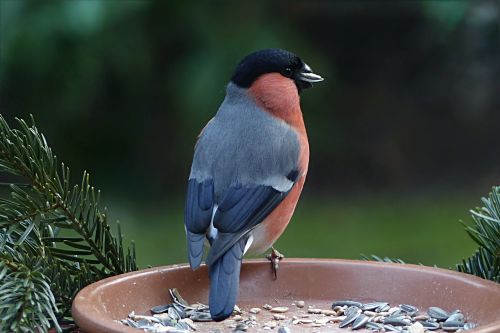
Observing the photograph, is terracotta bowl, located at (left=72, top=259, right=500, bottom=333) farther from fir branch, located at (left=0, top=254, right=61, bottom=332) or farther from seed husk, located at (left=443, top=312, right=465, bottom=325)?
fir branch, located at (left=0, top=254, right=61, bottom=332)

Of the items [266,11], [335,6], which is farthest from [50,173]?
[335,6]

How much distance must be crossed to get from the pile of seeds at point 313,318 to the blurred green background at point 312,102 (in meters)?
3.02

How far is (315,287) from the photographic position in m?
2.59

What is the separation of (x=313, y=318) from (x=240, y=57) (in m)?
3.53

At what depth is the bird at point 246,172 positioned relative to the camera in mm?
2711

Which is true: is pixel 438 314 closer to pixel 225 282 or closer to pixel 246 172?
pixel 225 282

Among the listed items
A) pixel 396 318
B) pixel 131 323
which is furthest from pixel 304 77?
pixel 131 323

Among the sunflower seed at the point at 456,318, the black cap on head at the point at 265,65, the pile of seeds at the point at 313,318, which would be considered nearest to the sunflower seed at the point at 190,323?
the pile of seeds at the point at 313,318

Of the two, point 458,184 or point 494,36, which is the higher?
point 494,36

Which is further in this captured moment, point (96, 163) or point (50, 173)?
point (96, 163)

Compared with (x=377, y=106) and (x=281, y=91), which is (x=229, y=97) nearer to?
(x=281, y=91)

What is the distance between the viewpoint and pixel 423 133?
26.5 ft

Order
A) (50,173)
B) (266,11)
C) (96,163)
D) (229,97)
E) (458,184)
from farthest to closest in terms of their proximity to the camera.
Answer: (458,184)
(96,163)
(266,11)
(229,97)
(50,173)

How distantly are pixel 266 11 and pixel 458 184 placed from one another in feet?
8.01
